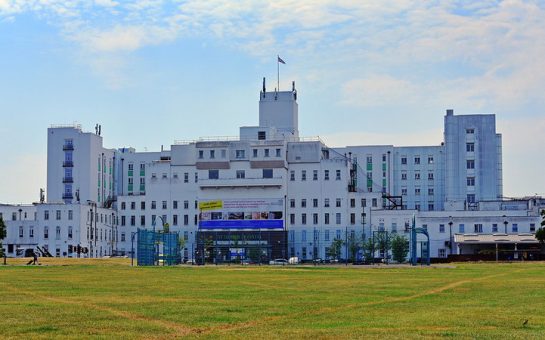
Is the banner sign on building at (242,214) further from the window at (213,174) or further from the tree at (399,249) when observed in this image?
the tree at (399,249)

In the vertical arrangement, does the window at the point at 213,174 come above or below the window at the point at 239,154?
below

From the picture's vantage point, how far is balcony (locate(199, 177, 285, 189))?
159 meters

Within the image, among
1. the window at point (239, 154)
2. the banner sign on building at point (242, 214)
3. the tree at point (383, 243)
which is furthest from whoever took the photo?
the window at point (239, 154)

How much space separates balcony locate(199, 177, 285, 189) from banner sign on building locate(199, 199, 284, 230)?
254 centimetres

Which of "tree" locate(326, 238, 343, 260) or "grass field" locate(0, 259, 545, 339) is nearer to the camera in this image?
"grass field" locate(0, 259, 545, 339)

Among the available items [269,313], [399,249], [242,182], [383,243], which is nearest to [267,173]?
[242,182]

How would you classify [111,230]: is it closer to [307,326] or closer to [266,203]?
[266,203]

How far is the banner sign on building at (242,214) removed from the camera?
520ft

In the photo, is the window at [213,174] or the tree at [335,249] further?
the window at [213,174]

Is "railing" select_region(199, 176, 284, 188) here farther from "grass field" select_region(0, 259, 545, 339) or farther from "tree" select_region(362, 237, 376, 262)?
"grass field" select_region(0, 259, 545, 339)

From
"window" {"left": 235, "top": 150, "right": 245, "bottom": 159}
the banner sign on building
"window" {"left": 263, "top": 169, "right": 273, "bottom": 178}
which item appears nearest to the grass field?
the banner sign on building

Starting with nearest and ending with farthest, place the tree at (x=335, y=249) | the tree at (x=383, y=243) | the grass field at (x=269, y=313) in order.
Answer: the grass field at (x=269, y=313) < the tree at (x=383, y=243) < the tree at (x=335, y=249)

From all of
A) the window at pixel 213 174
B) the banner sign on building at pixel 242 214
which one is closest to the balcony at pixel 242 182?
the window at pixel 213 174

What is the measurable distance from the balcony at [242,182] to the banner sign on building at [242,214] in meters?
2.54
